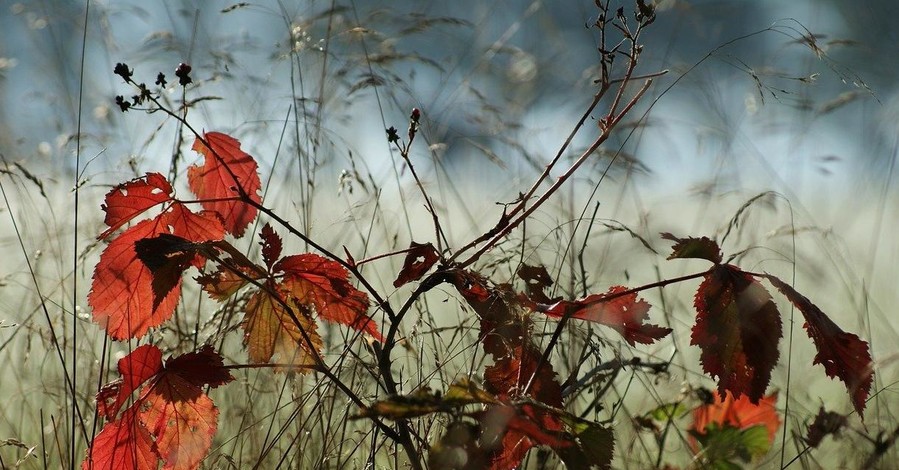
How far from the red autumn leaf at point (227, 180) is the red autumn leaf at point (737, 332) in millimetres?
552

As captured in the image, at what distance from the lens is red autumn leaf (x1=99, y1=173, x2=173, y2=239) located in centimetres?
103

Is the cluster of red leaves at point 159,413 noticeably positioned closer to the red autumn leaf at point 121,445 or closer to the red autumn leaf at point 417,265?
the red autumn leaf at point 121,445

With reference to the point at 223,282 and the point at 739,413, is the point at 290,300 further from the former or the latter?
the point at 739,413

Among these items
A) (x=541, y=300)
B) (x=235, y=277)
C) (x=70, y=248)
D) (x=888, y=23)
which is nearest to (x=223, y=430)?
(x=70, y=248)

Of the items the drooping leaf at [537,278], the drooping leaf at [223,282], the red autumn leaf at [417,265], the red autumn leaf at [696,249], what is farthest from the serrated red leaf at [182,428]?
the red autumn leaf at [696,249]

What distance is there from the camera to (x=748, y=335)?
869 millimetres

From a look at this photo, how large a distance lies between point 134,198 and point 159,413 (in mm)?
253

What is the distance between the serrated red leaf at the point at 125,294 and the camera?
1.01 metres

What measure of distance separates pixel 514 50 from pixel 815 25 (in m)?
0.88

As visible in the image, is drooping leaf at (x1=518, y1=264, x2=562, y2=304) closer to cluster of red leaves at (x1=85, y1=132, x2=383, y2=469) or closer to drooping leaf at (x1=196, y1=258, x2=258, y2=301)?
cluster of red leaves at (x1=85, y1=132, x2=383, y2=469)

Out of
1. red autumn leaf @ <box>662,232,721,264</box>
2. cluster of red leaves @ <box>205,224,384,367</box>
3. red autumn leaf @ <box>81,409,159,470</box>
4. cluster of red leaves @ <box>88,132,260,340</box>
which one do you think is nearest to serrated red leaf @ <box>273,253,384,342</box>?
cluster of red leaves @ <box>205,224,384,367</box>

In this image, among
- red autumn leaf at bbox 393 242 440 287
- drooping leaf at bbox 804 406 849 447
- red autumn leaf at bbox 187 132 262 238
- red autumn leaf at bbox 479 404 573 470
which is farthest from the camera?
red autumn leaf at bbox 187 132 262 238

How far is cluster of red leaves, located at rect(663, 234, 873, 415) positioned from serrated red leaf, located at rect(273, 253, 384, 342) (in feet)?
1.19

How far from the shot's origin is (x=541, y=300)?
102 cm
